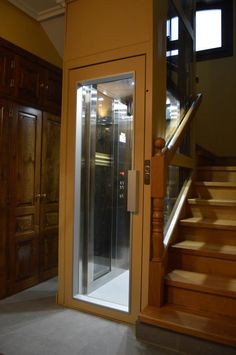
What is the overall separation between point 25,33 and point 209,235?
2.77 m

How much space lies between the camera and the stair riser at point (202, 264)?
7.16ft

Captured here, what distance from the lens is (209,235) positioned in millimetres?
2506

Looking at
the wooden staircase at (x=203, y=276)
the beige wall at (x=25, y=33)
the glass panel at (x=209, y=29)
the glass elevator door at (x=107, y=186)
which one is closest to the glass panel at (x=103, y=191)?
the glass elevator door at (x=107, y=186)

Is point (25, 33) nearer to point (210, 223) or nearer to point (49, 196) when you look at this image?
point (49, 196)

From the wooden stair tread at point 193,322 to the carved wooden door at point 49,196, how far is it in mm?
1578

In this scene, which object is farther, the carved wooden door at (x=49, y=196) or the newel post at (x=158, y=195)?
the carved wooden door at (x=49, y=196)

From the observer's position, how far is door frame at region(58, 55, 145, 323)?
222 cm

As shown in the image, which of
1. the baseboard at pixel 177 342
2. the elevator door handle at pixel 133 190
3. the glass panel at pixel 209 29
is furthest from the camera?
the glass panel at pixel 209 29

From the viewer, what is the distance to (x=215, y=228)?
245 centimetres

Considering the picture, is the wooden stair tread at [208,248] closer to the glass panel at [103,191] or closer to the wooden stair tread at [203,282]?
the wooden stair tread at [203,282]

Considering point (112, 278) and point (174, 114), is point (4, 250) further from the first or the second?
point (174, 114)

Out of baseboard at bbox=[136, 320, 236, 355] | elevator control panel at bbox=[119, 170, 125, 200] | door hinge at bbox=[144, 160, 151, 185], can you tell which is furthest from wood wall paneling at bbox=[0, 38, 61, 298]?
baseboard at bbox=[136, 320, 236, 355]

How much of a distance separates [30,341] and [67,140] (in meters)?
1.63

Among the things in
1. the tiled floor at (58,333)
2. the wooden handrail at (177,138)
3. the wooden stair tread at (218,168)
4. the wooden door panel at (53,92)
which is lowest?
the tiled floor at (58,333)
